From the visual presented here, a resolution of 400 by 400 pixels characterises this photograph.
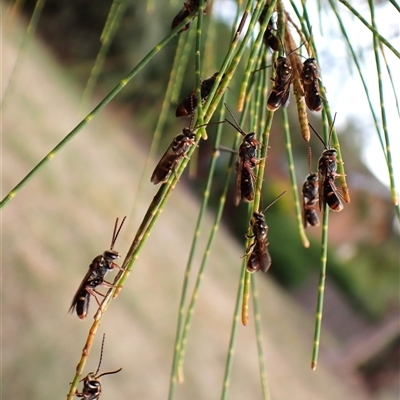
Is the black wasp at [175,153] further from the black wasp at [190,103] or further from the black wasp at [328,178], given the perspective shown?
the black wasp at [328,178]

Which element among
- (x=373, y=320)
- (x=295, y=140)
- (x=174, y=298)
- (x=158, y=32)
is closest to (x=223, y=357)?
(x=174, y=298)

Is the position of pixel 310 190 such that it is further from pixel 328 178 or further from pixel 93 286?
pixel 93 286

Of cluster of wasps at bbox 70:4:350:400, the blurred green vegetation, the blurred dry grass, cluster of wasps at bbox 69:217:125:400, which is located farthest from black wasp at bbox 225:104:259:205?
the blurred green vegetation

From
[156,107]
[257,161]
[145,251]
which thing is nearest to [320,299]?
[257,161]

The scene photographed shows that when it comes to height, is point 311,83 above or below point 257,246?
above

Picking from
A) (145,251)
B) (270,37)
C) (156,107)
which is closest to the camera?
(270,37)

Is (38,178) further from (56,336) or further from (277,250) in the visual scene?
(277,250)

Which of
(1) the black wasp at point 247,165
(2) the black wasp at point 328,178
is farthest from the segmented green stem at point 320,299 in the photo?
(1) the black wasp at point 247,165
